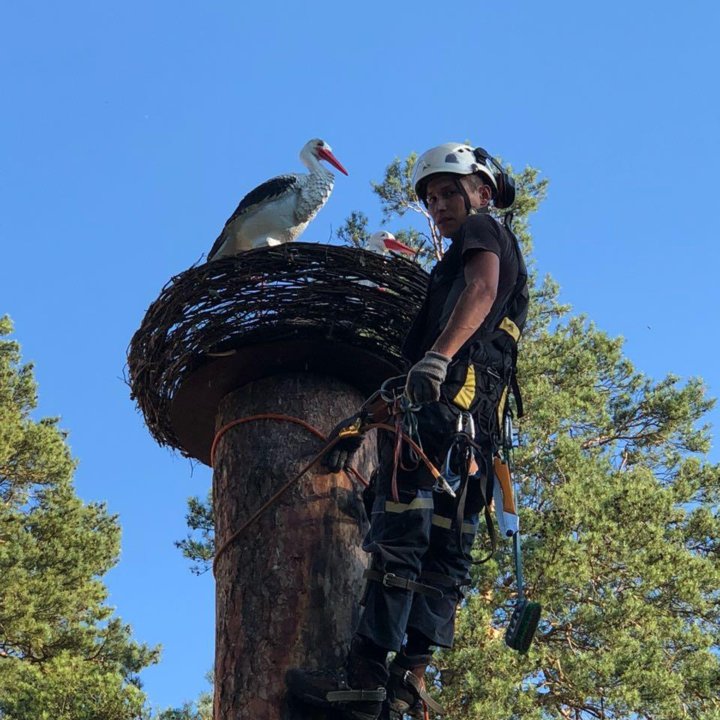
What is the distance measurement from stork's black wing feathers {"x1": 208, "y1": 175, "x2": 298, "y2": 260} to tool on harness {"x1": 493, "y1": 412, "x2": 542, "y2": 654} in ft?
8.00

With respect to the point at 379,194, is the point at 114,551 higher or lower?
lower

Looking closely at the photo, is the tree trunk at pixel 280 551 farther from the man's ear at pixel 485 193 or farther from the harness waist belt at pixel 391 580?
the man's ear at pixel 485 193

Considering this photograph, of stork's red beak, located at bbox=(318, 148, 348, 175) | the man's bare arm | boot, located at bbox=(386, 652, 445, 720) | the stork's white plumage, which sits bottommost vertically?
boot, located at bbox=(386, 652, 445, 720)

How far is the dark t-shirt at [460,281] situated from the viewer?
3660 millimetres

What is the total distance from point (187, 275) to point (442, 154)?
109cm

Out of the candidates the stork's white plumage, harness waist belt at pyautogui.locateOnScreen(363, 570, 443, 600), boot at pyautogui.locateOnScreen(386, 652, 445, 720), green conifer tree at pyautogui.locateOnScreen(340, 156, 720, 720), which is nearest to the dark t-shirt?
harness waist belt at pyautogui.locateOnScreen(363, 570, 443, 600)

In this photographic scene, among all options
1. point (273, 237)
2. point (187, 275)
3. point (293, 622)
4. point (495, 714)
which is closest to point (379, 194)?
point (495, 714)

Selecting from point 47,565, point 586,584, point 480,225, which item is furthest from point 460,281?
point 47,565

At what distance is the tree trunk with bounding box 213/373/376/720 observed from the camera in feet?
11.0

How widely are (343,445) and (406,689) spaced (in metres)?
0.85

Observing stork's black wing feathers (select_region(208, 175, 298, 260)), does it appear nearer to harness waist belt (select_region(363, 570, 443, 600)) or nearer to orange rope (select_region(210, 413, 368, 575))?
orange rope (select_region(210, 413, 368, 575))

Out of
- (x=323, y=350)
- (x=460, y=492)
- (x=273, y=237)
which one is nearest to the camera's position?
(x=460, y=492)

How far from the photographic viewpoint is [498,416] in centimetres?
378

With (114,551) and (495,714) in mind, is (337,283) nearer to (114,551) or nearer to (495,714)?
(495,714)
